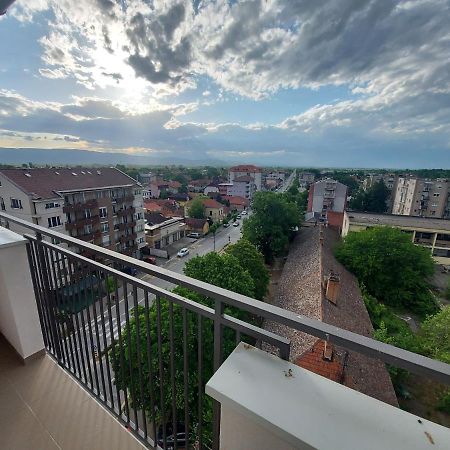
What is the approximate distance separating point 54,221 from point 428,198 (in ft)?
119

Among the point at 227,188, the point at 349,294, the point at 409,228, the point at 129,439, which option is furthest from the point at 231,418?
the point at 227,188

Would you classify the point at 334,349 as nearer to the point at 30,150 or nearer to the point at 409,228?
the point at 409,228

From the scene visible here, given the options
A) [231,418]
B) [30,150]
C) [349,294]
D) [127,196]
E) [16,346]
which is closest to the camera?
[231,418]

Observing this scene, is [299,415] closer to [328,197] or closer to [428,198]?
[328,197]

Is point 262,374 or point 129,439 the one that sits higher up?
point 262,374

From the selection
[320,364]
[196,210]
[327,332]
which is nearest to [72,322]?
[327,332]

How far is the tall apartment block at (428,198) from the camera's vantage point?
29328 mm

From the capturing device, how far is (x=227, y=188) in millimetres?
47531

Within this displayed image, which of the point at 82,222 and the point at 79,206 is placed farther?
the point at 82,222

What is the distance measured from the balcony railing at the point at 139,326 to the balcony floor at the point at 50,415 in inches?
2.8

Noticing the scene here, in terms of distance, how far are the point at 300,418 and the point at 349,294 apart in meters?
10.3

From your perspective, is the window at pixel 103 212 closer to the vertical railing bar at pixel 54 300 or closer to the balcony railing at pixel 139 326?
the balcony railing at pixel 139 326

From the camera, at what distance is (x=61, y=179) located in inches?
507

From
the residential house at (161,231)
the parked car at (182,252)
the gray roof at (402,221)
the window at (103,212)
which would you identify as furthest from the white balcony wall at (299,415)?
the gray roof at (402,221)
